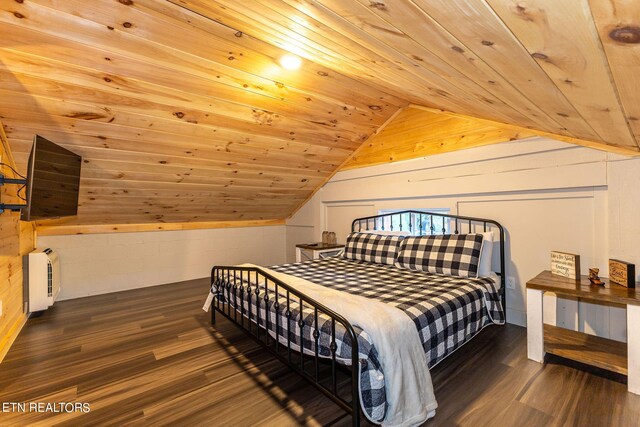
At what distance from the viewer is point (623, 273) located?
2.04 meters

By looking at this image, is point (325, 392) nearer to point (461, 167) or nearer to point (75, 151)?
point (461, 167)

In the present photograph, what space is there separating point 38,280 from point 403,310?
12.5 feet

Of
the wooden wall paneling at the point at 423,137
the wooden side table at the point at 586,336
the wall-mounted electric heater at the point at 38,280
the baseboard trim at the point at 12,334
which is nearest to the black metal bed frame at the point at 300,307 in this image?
the wooden side table at the point at 586,336

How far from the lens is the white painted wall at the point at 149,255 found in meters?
→ 3.94

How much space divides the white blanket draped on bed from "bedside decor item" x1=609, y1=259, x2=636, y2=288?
1.63 meters

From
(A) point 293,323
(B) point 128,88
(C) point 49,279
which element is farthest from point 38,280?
(A) point 293,323

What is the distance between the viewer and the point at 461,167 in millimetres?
3137

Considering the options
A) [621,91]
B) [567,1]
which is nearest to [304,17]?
[567,1]

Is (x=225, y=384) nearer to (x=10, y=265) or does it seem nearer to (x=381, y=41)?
(x=381, y=41)

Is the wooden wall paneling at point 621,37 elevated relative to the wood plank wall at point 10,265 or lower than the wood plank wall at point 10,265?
elevated

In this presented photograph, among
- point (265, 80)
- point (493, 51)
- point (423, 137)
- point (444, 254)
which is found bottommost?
point (444, 254)

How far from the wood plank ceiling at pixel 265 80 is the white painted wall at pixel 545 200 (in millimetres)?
317

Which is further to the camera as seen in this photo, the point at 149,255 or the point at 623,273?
the point at 149,255

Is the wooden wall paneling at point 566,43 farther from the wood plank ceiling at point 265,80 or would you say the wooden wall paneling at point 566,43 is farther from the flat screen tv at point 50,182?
the flat screen tv at point 50,182
